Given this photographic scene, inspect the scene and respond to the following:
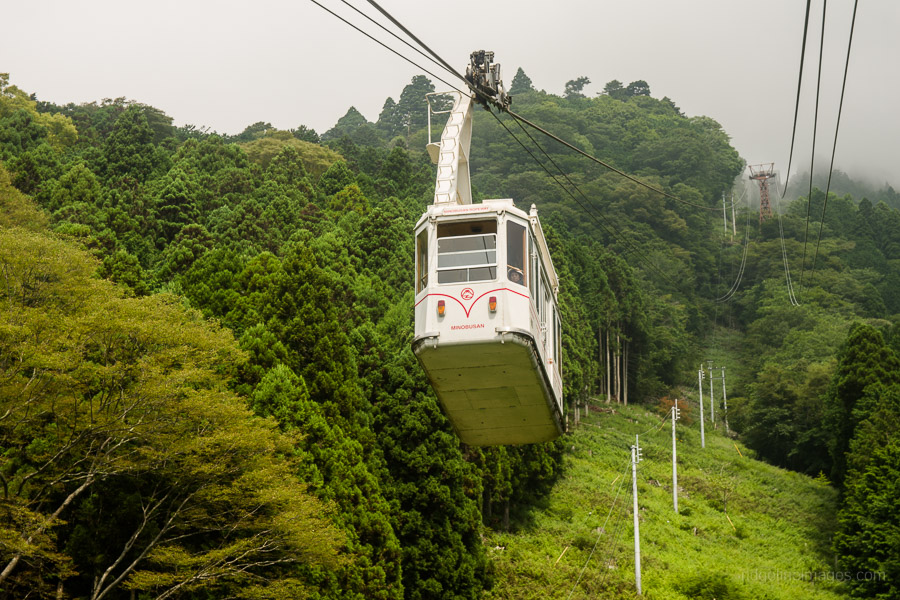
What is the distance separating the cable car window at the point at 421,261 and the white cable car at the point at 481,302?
0.6 inches

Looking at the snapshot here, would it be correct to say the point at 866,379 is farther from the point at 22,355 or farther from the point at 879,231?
the point at 879,231

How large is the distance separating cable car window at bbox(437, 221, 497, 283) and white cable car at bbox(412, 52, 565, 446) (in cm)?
1

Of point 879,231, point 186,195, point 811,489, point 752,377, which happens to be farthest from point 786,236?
point 186,195

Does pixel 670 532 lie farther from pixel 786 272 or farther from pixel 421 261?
pixel 786 272

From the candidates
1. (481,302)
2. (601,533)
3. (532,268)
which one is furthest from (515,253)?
(601,533)

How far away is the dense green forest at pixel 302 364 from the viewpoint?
64.8 feet

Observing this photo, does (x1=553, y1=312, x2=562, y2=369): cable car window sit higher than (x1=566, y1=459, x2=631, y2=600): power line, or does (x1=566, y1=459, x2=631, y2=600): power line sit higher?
(x1=553, y1=312, x2=562, y2=369): cable car window

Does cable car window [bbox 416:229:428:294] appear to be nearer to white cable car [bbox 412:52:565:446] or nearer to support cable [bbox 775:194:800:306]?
white cable car [bbox 412:52:565:446]

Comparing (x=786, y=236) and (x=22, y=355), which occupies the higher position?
(x=786, y=236)

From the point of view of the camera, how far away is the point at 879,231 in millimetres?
90125

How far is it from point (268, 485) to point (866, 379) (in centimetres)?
3235

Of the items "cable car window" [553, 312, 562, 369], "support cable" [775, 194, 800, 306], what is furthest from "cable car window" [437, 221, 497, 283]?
"support cable" [775, 194, 800, 306]

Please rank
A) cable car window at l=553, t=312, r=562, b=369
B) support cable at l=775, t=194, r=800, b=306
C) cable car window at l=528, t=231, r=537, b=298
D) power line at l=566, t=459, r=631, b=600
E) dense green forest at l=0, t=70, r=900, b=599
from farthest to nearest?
support cable at l=775, t=194, r=800, b=306
power line at l=566, t=459, r=631, b=600
dense green forest at l=0, t=70, r=900, b=599
cable car window at l=553, t=312, r=562, b=369
cable car window at l=528, t=231, r=537, b=298

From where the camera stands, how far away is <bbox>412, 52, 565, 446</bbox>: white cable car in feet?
47.4
